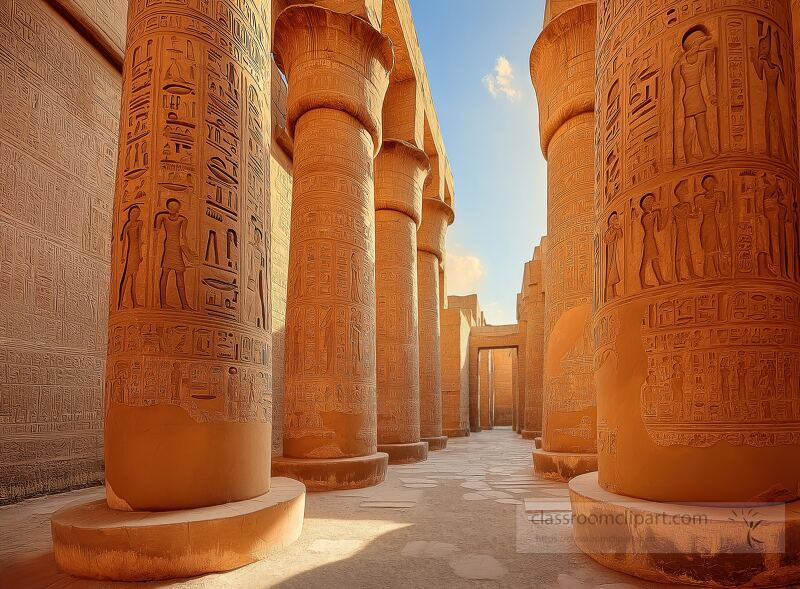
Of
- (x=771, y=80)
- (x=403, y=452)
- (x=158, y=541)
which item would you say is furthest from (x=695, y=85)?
(x=403, y=452)

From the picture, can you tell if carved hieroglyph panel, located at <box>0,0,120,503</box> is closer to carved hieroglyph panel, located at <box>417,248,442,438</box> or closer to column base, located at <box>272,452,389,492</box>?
column base, located at <box>272,452,389,492</box>

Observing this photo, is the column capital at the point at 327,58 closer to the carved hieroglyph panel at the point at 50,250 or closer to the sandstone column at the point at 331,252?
the sandstone column at the point at 331,252

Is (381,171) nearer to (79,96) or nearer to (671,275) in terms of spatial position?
(79,96)

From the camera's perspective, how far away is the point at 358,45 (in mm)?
7188

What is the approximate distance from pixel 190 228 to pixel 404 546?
88.9 inches

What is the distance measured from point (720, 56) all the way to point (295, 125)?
5389 millimetres

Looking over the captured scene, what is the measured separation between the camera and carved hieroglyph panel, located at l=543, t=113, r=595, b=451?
6414 millimetres

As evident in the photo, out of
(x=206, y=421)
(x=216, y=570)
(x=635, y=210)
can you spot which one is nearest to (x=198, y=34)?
(x=206, y=421)

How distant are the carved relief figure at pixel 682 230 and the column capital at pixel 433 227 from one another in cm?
982

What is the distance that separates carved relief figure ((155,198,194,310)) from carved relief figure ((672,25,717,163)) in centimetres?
270

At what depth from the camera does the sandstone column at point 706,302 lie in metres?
2.67

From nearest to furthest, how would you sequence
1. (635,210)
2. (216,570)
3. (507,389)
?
(216,570) → (635,210) → (507,389)

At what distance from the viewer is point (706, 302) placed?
2801 mm

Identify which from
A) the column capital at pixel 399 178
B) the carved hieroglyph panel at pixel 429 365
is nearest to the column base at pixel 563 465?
the carved hieroglyph panel at pixel 429 365
